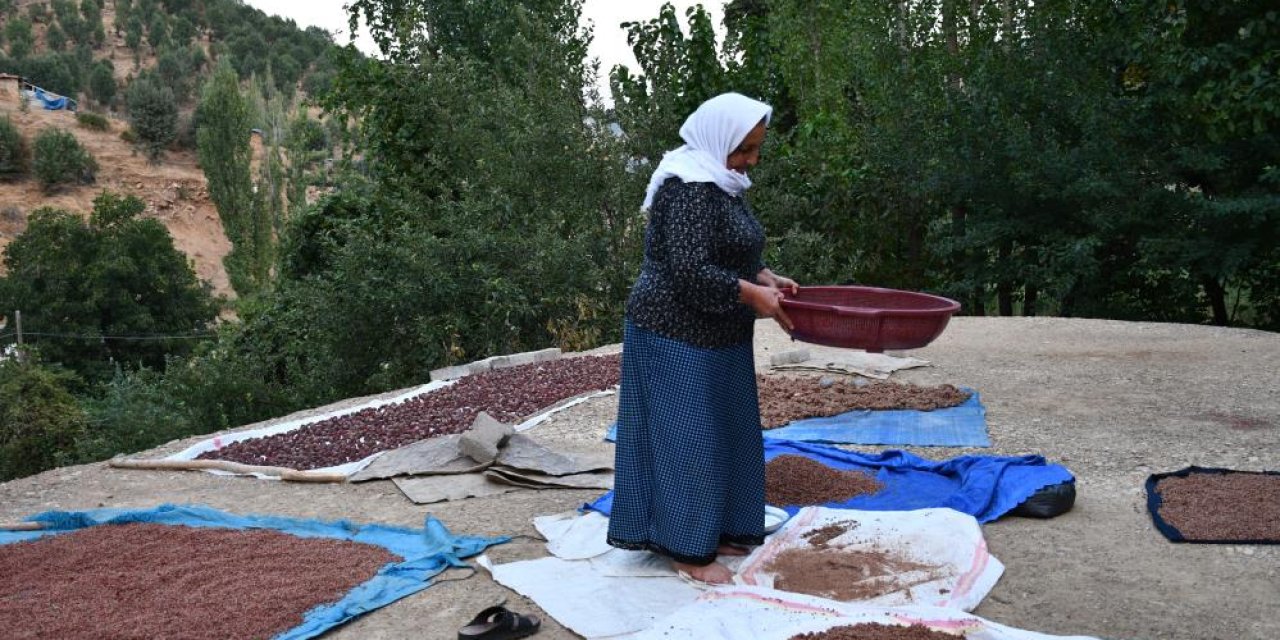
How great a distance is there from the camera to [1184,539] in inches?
129

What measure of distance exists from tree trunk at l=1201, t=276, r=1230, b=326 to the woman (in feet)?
27.8

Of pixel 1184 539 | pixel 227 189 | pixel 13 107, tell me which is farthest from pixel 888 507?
pixel 13 107

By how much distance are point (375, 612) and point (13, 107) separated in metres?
44.0

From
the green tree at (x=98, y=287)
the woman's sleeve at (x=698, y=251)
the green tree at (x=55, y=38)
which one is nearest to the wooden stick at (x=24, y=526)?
the woman's sleeve at (x=698, y=251)

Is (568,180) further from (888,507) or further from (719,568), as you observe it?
(719,568)

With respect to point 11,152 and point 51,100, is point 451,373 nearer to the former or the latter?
point 11,152

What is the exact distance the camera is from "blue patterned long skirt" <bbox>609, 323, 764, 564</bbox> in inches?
113

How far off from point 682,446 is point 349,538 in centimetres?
134

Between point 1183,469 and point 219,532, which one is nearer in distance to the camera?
point 219,532

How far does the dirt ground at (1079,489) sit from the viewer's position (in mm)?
2799

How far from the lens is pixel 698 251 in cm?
280

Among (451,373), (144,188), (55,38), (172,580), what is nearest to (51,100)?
(144,188)

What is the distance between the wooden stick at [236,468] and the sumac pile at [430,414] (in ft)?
0.41

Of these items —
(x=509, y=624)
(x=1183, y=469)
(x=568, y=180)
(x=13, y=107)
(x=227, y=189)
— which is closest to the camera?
(x=509, y=624)
